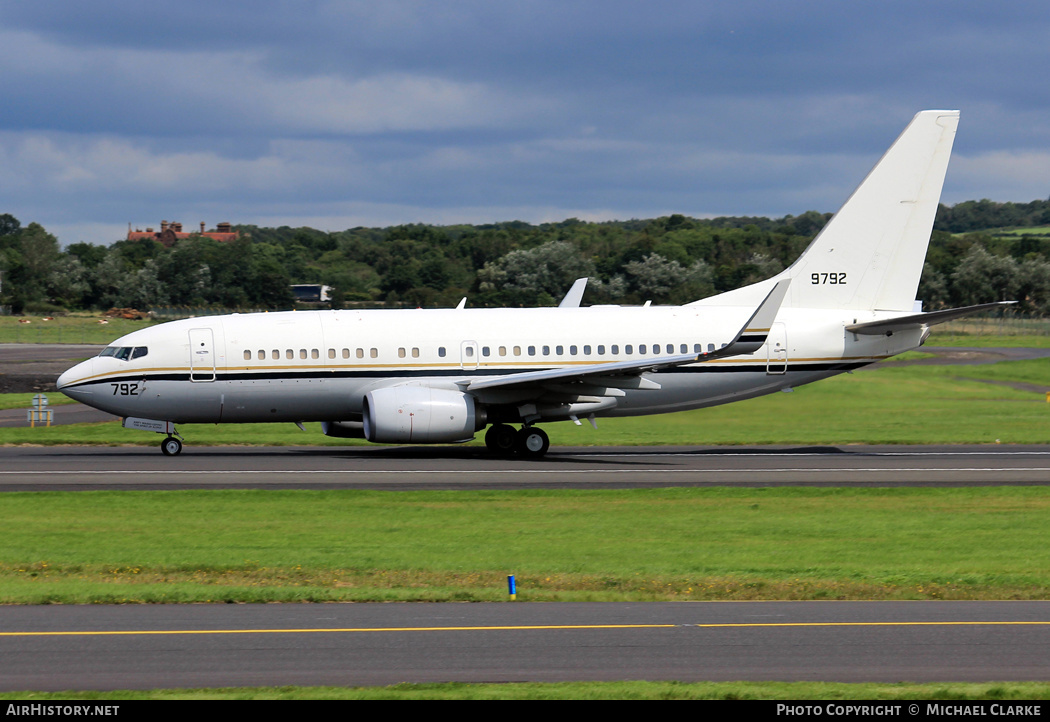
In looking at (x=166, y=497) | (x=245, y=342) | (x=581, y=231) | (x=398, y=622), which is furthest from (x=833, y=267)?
(x=581, y=231)

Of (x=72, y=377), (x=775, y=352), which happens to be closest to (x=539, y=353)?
(x=775, y=352)

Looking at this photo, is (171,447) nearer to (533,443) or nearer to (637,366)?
(533,443)

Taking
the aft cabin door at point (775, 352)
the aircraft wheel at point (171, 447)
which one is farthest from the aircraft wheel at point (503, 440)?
the aircraft wheel at point (171, 447)

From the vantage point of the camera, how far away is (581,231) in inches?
5945

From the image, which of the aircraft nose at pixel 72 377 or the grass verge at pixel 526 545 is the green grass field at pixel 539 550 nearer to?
the grass verge at pixel 526 545

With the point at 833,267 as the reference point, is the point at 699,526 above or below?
below

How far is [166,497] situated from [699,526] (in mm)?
11382

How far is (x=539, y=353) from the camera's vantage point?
33.2 metres

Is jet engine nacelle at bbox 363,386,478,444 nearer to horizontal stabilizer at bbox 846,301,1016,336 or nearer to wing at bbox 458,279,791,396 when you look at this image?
wing at bbox 458,279,791,396

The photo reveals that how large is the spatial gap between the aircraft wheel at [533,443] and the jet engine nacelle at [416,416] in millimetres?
2211

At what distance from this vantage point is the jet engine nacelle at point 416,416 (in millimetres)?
30703

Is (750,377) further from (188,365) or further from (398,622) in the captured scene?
(398,622)

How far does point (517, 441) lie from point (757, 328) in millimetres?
7734

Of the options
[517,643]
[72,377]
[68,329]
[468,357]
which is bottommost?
[517,643]
